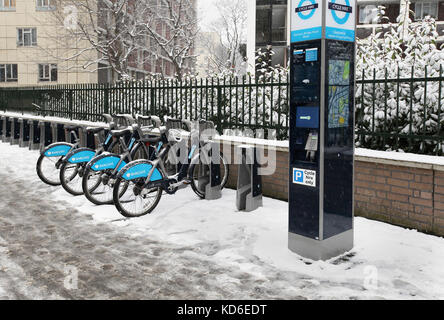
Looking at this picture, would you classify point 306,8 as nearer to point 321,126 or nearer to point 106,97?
point 321,126

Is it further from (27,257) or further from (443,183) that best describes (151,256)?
(443,183)

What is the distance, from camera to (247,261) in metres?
4.93

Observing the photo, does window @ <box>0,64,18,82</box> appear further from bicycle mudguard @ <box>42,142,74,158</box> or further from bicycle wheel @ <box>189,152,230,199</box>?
bicycle wheel @ <box>189,152,230,199</box>

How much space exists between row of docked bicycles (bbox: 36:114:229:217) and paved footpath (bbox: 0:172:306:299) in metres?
0.66

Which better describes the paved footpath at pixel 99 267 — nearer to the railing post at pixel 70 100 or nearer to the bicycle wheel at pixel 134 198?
the bicycle wheel at pixel 134 198

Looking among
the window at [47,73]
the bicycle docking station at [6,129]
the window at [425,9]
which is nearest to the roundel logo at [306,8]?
the bicycle docking station at [6,129]

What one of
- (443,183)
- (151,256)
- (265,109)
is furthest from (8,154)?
(443,183)

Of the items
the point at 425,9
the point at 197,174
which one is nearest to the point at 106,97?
the point at 197,174

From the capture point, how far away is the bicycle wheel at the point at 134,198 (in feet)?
21.5

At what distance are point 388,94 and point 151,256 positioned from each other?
4.00 m

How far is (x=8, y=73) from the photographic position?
4156 centimetres

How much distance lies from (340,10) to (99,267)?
3.55 metres
